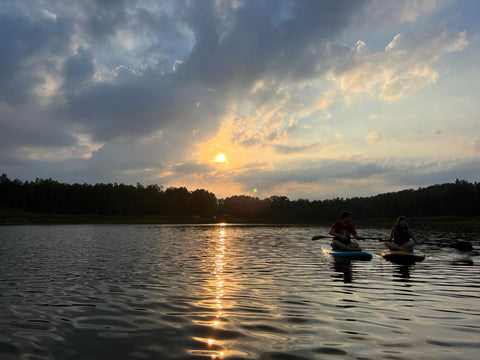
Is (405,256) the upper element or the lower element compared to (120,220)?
upper

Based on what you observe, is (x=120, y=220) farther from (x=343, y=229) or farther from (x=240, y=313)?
(x=240, y=313)

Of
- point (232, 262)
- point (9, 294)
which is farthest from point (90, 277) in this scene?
point (232, 262)

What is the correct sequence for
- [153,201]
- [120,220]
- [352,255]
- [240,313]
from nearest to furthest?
[240,313], [352,255], [120,220], [153,201]

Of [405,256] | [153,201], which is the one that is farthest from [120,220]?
[405,256]

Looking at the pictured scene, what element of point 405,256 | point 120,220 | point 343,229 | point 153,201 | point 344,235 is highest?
Answer: point 153,201

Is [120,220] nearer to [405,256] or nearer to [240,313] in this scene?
[405,256]

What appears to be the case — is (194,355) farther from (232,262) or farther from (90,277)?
(232,262)

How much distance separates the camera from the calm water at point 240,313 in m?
6.42

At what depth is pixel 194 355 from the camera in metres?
6.11

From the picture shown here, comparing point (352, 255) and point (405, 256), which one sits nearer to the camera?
point (405, 256)

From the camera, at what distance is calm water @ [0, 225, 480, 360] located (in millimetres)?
6418

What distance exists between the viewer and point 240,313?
352 inches

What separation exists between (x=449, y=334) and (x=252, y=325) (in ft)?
13.6

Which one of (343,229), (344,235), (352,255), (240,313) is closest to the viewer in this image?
(240,313)
